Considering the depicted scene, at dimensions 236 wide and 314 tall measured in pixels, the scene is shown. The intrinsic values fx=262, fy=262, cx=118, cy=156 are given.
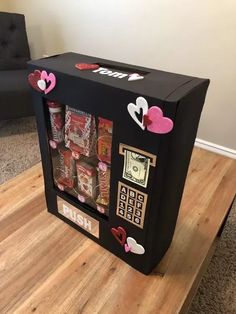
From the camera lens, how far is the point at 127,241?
662mm

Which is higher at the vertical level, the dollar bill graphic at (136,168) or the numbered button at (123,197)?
the dollar bill graphic at (136,168)

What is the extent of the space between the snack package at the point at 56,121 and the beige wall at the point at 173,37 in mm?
1035

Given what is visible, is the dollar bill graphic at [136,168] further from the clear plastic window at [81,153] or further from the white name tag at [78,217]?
the white name tag at [78,217]

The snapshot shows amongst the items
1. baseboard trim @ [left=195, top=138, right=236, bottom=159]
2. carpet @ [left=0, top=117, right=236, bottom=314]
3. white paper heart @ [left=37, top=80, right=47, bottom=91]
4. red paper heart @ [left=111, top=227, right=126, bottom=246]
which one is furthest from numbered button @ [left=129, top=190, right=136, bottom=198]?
baseboard trim @ [left=195, top=138, right=236, bottom=159]

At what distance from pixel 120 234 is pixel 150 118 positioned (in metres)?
0.34

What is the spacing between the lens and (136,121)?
1.64 ft

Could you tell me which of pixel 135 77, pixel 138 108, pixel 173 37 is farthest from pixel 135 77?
pixel 173 37

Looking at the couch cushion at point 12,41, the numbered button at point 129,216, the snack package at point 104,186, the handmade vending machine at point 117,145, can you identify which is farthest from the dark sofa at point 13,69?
the numbered button at point 129,216

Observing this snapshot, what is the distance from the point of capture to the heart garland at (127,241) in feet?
2.13

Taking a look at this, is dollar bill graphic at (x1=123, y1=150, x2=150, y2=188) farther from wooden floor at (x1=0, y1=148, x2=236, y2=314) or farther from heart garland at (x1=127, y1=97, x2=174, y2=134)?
wooden floor at (x1=0, y1=148, x2=236, y2=314)

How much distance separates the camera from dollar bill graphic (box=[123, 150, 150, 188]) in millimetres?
537

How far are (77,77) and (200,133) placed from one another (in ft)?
3.90

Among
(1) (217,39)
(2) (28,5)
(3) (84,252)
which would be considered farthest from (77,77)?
(2) (28,5)

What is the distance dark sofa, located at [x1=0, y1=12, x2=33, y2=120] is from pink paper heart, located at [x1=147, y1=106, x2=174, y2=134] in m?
1.35
